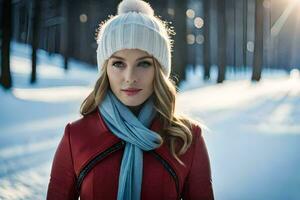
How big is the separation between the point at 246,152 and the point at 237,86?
2612mm

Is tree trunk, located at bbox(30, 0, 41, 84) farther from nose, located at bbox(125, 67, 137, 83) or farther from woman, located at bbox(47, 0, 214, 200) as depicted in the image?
nose, located at bbox(125, 67, 137, 83)

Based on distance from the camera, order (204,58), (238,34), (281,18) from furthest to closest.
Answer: (204,58) → (238,34) → (281,18)

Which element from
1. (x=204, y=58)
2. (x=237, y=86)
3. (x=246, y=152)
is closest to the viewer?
(x=246, y=152)

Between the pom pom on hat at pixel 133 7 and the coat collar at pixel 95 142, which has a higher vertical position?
the pom pom on hat at pixel 133 7

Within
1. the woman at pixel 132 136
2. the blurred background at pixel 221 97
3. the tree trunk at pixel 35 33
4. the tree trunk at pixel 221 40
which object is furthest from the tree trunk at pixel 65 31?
the woman at pixel 132 136

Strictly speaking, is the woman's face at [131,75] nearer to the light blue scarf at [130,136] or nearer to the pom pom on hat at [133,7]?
the light blue scarf at [130,136]

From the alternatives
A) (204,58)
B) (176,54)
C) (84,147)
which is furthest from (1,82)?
(84,147)

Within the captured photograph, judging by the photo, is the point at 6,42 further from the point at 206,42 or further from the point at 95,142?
the point at 95,142

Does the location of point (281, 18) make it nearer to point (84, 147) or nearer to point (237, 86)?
point (237, 86)

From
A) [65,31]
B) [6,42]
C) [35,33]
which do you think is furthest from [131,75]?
[65,31]

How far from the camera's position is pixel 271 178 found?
333 cm

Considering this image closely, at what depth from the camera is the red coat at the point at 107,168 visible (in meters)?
1.45

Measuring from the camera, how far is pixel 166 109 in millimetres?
1551

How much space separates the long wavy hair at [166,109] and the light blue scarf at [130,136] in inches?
1.4
